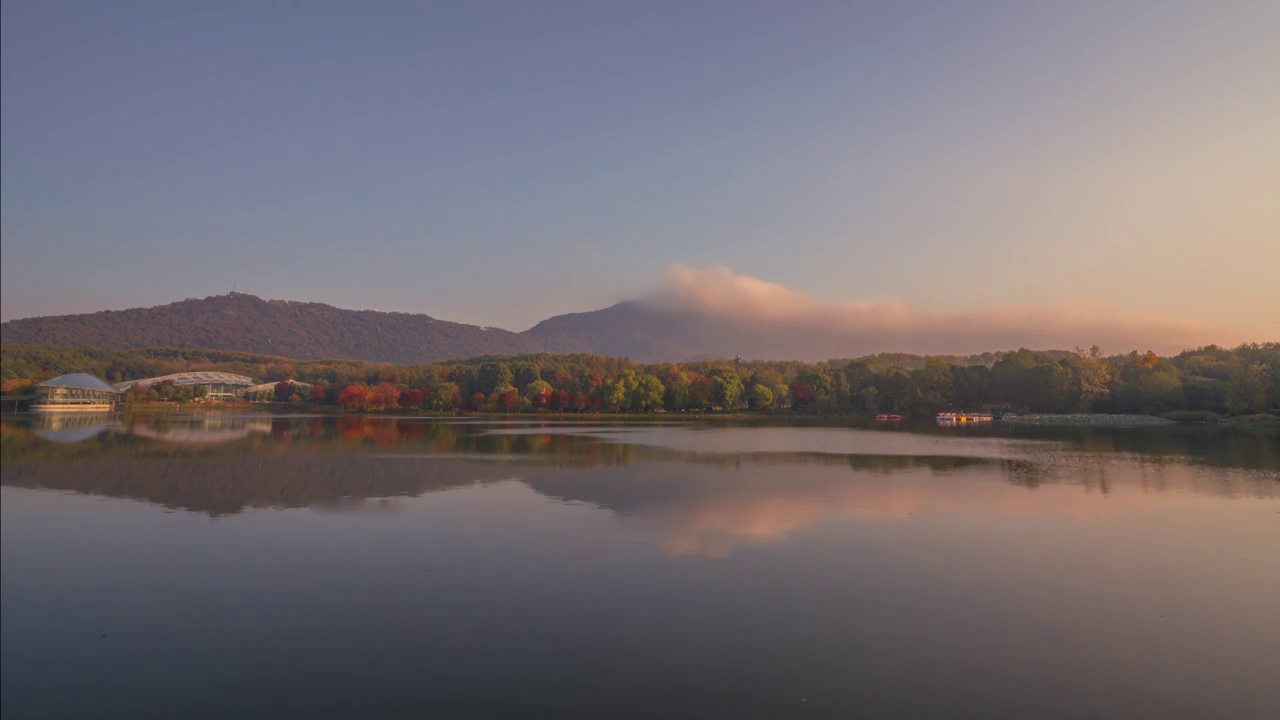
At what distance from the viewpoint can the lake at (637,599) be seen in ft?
25.7

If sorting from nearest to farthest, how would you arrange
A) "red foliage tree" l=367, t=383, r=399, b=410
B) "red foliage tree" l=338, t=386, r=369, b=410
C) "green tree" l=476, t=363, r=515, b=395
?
"red foliage tree" l=338, t=386, r=369, b=410 < "green tree" l=476, t=363, r=515, b=395 < "red foliage tree" l=367, t=383, r=399, b=410

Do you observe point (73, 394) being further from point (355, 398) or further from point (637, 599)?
point (637, 599)

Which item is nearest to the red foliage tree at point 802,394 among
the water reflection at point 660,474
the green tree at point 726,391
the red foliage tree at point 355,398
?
the green tree at point 726,391

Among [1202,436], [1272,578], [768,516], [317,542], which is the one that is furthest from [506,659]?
[1202,436]

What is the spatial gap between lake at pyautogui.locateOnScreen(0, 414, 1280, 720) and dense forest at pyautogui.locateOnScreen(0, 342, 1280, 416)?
7303 centimetres

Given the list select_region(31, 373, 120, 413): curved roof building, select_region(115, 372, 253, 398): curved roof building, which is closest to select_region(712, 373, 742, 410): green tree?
select_region(31, 373, 120, 413): curved roof building

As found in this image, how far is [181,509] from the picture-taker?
18.9m

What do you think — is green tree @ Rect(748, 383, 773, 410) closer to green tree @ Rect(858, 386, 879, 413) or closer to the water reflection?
green tree @ Rect(858, 386, 879, 413)

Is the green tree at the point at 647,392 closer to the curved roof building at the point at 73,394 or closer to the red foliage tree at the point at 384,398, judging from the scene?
the red foliage tree at the point at 384,398

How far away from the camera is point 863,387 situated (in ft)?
399

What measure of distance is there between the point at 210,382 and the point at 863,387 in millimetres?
147602

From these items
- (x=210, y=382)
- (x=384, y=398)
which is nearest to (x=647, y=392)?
(x=384, y=398)

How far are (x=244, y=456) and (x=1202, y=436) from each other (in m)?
64.0

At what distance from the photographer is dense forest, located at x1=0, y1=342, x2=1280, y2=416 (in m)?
82.5
